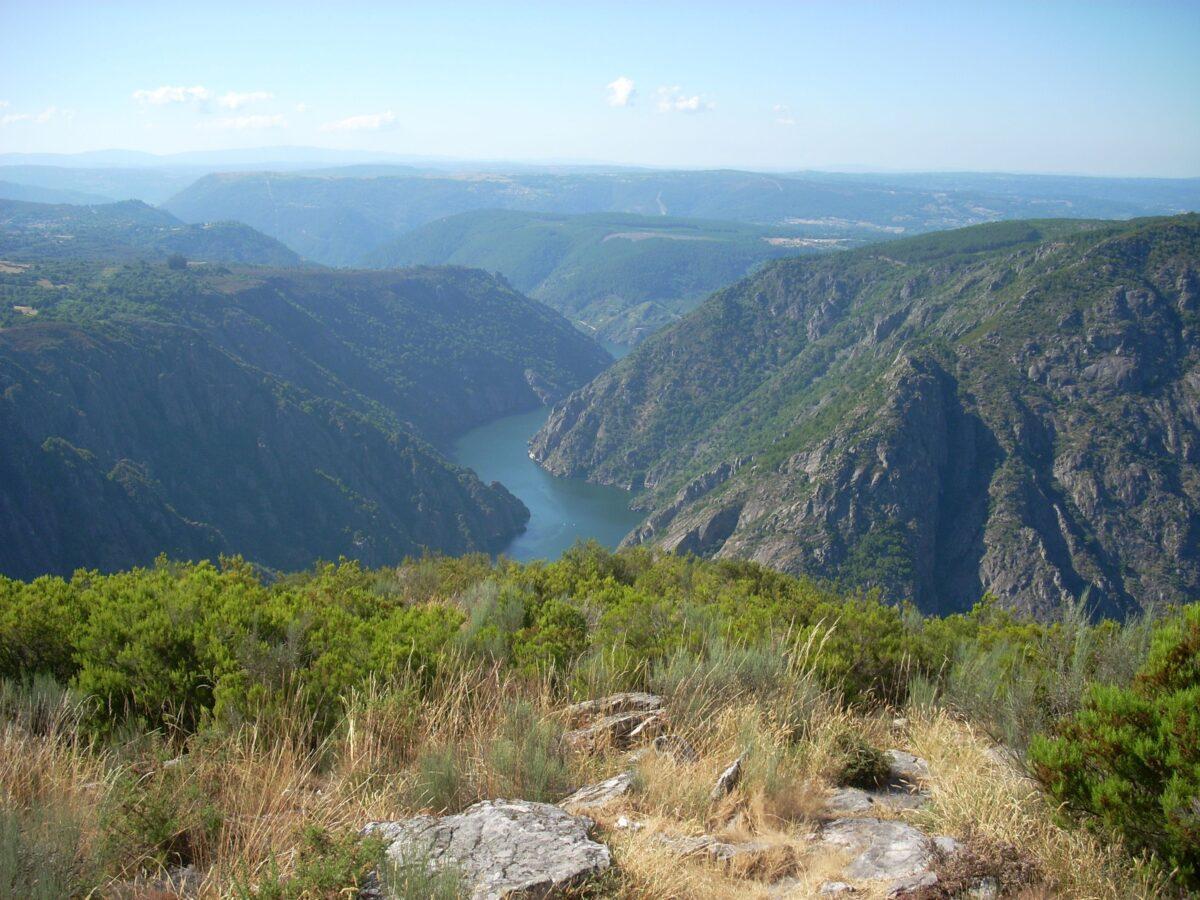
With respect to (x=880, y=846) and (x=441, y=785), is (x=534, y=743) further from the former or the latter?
(x=880, y=846)

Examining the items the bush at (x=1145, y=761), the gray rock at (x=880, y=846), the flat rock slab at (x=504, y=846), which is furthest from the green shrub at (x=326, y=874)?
the bush at (x=1145, y=761)

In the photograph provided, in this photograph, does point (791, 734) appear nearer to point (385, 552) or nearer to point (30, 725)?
point (30, 725)

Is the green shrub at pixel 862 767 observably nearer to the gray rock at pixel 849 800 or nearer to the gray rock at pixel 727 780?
the gray rock at pixel 849 800

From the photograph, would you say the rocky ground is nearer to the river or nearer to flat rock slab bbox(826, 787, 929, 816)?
flat rock slab bbox(826, 787, 929, 816)

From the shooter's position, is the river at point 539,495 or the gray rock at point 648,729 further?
the river at point 539,495

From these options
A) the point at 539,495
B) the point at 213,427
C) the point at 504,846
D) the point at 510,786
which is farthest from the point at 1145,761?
the point at 539,495

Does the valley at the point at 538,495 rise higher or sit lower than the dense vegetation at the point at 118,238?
lower

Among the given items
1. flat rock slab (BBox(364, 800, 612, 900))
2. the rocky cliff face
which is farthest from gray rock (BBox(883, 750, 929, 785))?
the rocky cliff face

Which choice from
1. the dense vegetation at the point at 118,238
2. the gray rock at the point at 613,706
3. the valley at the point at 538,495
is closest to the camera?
the gray rock at the point at 613,706
